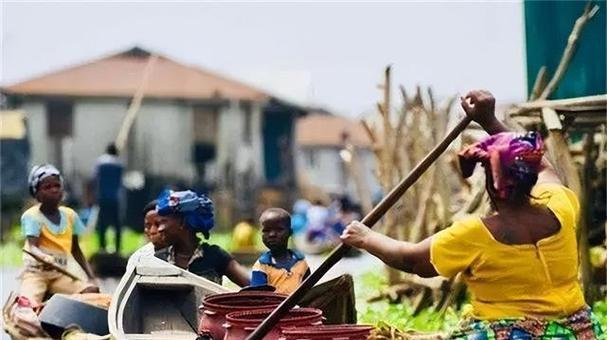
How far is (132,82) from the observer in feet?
118

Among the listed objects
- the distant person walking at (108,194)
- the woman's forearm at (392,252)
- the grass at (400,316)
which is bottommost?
the grass at (400,316)

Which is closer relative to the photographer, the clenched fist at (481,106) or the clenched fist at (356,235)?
the clenched fist at (356,235)

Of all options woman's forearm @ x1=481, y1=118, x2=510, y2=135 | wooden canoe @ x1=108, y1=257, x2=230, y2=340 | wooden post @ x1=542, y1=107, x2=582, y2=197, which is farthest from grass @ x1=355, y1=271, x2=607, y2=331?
woman's forearm @ x1=481, y1=118, x2=510, y2=135

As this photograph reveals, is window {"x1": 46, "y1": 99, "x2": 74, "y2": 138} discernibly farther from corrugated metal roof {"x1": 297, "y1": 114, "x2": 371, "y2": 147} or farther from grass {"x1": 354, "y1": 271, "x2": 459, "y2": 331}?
grass {"x1": 354, "y1": 271, "x2": 459, "y2": 331}

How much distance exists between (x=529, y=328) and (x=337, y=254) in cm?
99

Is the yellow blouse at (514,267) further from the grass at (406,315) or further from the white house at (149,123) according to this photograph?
the white house at (149,123)

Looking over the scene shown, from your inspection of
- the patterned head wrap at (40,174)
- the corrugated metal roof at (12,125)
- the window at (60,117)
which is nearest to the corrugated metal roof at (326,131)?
the window at (60,117)

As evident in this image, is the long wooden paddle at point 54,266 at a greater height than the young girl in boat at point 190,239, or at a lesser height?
lesser

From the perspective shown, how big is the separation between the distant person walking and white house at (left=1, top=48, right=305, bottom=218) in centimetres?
1411

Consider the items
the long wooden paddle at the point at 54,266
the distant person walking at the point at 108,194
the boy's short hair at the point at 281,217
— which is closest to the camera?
the boy's short hair at the point at 281,217

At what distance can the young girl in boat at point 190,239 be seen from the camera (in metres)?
8.14

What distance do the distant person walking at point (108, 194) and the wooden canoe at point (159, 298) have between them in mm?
12068

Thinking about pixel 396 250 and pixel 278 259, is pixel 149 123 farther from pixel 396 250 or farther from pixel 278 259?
pixel 396 250

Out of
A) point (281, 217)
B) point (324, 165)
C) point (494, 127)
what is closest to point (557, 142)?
point (281, 217)
